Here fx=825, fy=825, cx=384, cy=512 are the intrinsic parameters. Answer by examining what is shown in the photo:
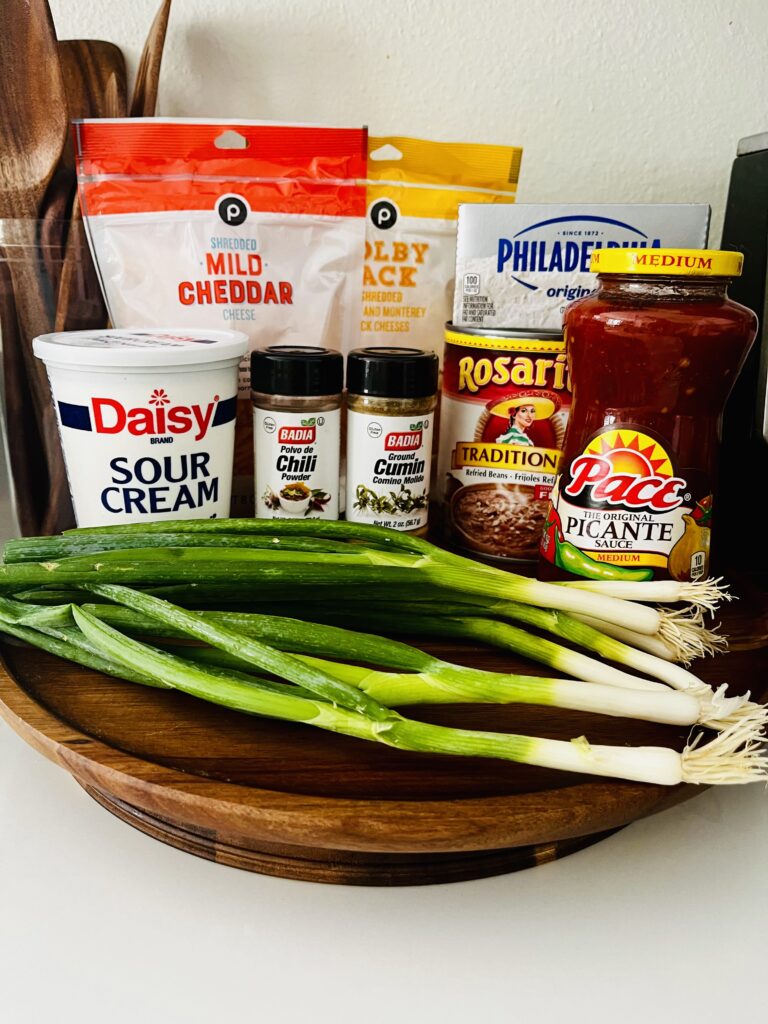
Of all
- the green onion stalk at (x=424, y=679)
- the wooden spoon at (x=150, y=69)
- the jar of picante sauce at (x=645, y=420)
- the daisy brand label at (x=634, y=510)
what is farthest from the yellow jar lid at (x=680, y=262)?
the wooden spoon at (x=150, y=69)

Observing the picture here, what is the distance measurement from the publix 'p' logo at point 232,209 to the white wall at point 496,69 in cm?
18

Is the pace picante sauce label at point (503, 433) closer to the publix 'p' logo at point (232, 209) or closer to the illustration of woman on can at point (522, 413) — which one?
the illustration of woman on can at point (522, 413)

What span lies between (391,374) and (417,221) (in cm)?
27

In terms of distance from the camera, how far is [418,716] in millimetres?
686

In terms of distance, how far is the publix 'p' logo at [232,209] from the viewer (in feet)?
3.32

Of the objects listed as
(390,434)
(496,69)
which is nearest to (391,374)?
(390,434)

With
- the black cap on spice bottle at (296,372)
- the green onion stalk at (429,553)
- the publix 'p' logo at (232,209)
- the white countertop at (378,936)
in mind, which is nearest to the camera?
the white countertop at (378,936)

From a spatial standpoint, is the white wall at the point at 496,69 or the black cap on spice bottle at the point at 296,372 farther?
the white wall at the point at 496,69

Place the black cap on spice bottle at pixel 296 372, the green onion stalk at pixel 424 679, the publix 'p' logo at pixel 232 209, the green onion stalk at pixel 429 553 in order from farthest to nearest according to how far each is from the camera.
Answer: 1. the publix 'p' logo at pixel 232 209
2. the black cap on spice bottle at pixel 296 372
3. the green onion stalk at pixel 429 553
4. the green onion stalk at pixel 424 679

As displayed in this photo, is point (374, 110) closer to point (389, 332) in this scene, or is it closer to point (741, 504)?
point (389, 332)

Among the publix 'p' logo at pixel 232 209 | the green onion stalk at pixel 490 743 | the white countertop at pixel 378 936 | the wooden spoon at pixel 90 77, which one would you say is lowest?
the white countertop at pixel 378 936

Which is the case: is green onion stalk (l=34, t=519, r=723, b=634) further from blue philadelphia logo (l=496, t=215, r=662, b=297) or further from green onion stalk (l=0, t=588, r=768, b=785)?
blue philadelphia logo (l=496, t=215, r=662, b=297)

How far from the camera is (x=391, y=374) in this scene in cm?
91

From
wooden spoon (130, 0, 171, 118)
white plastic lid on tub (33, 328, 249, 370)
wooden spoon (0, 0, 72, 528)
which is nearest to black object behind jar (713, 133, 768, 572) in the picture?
white plastic lid on tub (33, 328, 249, 370)
